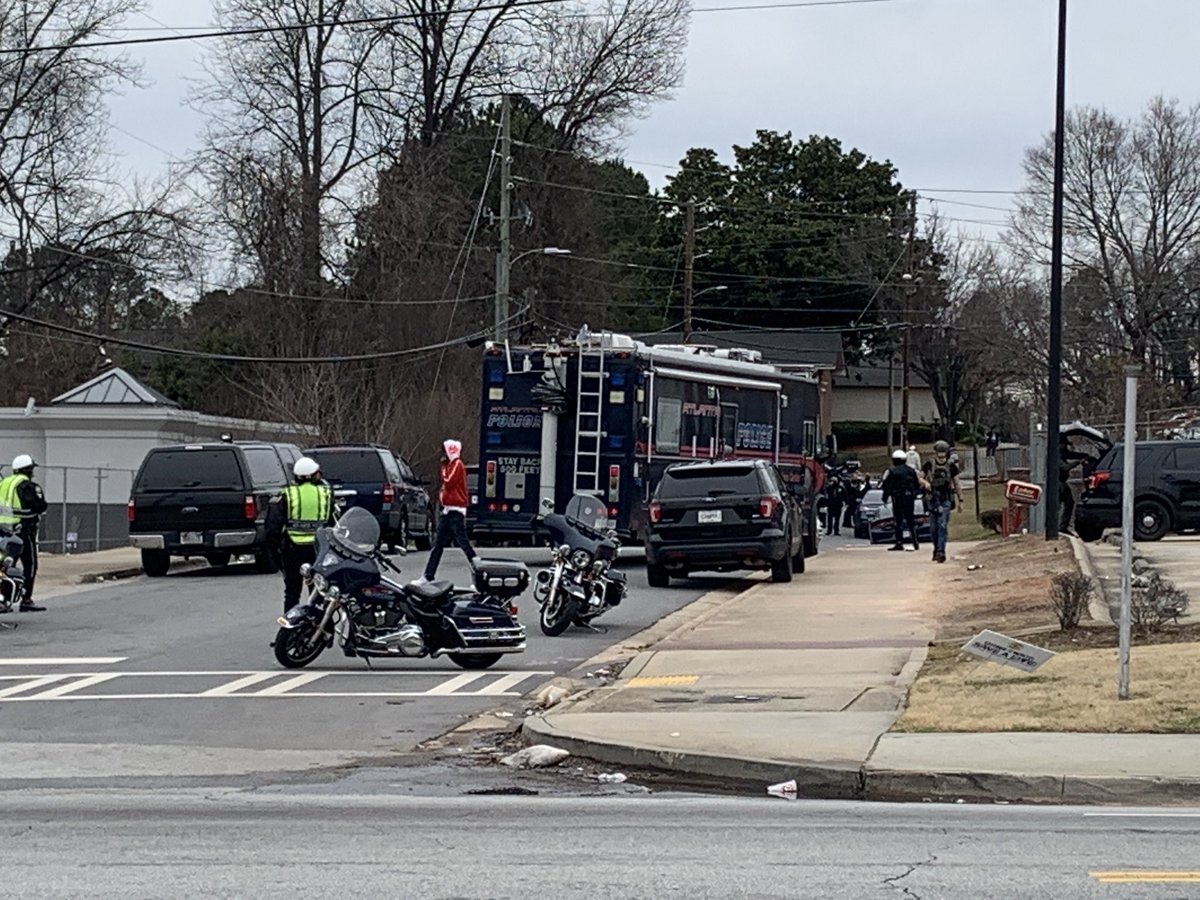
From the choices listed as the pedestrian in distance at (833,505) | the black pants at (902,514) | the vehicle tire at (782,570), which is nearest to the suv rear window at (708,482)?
the vehicle tire at (782,570)

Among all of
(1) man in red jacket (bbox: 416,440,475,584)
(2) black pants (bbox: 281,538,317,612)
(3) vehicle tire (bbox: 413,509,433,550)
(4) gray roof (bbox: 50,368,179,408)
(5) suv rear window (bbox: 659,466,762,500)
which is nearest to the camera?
(2) black pants (bbox: 281,538,317,612)

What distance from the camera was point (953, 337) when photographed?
73062 millimetres

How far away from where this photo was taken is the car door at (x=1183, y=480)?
3158cm

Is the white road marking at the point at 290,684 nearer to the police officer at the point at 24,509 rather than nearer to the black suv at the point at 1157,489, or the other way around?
the police officer at the point at 24,509

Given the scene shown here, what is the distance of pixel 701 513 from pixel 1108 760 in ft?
→ 44.1

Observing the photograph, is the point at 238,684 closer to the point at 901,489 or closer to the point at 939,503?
the point at 939,503

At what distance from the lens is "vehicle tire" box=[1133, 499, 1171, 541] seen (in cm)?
3175

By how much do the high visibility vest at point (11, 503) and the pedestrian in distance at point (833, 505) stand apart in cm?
2925

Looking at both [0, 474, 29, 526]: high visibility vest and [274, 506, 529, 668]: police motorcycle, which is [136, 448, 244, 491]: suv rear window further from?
[274, 506, 529, 668]: police motorcycle

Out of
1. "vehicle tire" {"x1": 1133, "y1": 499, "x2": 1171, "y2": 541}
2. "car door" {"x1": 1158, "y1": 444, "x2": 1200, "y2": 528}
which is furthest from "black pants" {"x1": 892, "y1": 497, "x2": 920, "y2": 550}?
"car door" {"x1": 1158, "y1": 444, "x2": 1200, "y2": 528}

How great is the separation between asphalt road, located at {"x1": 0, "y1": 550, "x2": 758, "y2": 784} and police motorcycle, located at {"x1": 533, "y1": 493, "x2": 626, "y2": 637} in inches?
10.8

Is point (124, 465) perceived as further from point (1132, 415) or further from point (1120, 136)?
point (1120, 136)

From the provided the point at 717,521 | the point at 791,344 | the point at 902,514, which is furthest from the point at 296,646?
the point at 791,344

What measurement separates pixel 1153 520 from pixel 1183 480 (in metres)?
0.87
